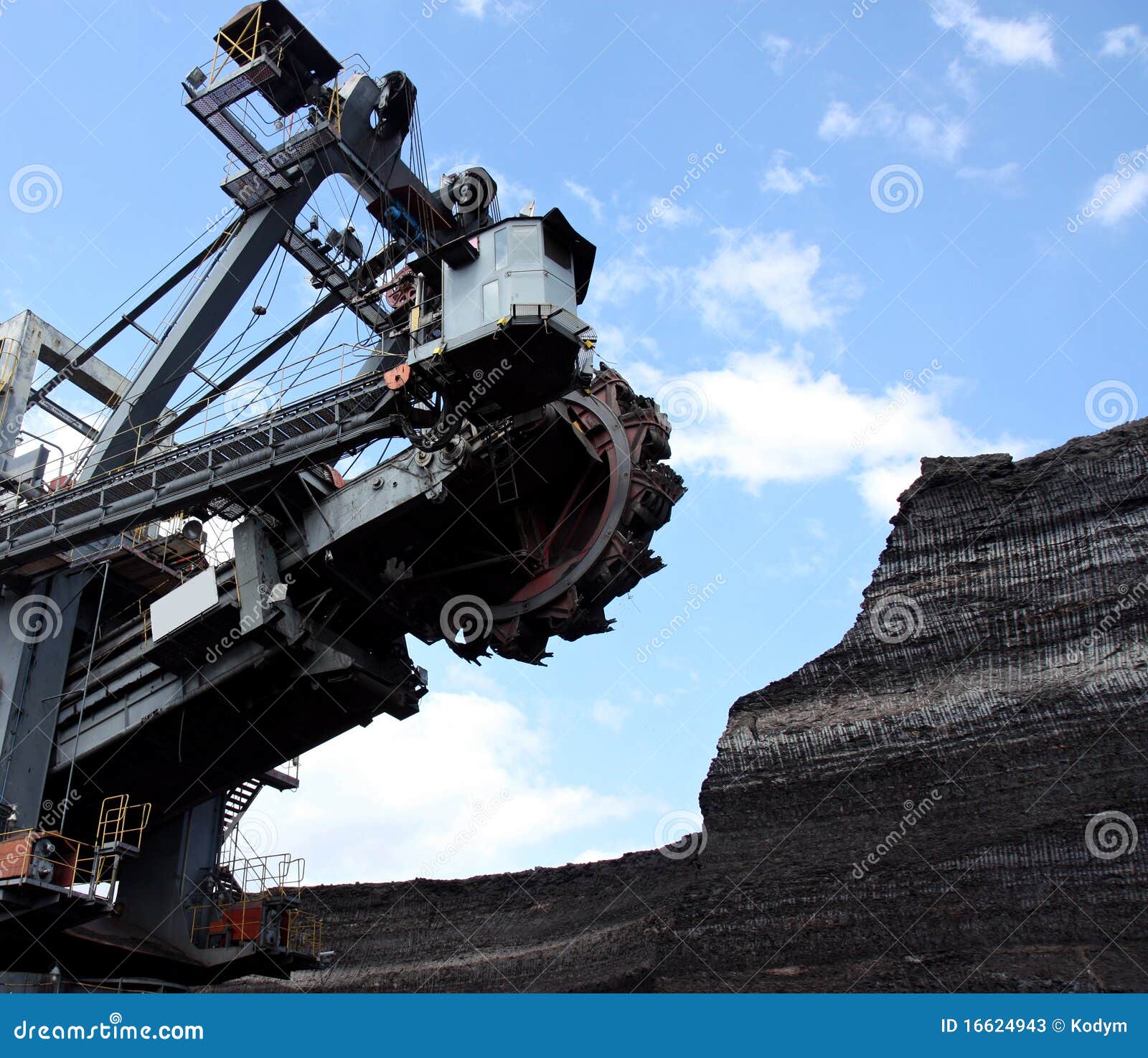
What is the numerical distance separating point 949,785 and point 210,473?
53.8 feet

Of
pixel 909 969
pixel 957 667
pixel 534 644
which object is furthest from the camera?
pixel 957 667

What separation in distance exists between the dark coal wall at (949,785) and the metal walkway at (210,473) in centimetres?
1504

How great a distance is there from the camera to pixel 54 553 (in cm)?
1641

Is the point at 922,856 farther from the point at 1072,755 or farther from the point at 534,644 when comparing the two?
the point at 534,644

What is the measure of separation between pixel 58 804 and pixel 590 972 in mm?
15602

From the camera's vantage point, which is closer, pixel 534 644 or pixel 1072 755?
pixel 534 644

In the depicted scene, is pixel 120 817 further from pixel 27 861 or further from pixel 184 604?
pixel 184 604

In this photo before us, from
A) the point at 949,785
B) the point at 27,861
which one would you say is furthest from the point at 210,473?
the point at 949,785

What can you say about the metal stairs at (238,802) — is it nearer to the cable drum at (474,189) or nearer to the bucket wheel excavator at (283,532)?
the bucket wheel excavator at (283,532)

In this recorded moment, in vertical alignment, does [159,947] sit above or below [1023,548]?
below

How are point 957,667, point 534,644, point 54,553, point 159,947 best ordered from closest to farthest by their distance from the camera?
1. point 534,644
2. point 54,553
3. point 159,947
4. point 957,667

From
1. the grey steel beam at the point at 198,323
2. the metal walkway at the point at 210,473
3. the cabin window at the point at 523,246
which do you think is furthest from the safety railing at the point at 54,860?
the cabin window at the point at 523,246

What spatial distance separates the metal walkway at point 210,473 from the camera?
14203 millimetres

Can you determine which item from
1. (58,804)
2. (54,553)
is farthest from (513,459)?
(58,804)
